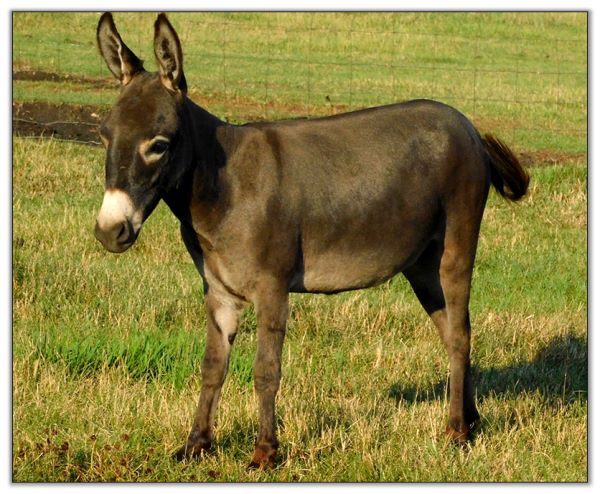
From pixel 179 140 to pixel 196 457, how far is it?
1.81 m

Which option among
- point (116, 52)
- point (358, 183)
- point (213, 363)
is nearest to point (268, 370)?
point (213, 363)

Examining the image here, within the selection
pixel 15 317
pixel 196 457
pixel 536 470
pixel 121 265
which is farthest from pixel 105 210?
pixel 121 265

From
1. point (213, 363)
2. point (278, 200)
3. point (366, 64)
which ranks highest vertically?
point (366, 64)

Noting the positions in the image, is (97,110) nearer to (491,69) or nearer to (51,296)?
(51,296)

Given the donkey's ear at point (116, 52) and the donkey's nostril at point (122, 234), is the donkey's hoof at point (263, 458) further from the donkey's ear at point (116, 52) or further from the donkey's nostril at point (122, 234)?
the donkey's ear at point (116, 52)

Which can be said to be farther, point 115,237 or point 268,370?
point 268,370

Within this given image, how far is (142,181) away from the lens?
562 centimetres

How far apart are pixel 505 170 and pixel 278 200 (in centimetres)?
207

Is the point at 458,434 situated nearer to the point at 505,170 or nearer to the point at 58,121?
the point at 505,170

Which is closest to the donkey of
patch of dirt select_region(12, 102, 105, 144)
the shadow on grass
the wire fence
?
the shadow on grass

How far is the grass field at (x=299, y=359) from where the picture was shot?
6391 mm

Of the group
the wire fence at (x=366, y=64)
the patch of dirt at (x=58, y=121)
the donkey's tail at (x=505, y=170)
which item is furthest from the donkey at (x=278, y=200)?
the wire fence at (x=366, y=64)

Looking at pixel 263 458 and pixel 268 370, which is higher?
pixel 268 370

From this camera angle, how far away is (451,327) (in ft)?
23.8
